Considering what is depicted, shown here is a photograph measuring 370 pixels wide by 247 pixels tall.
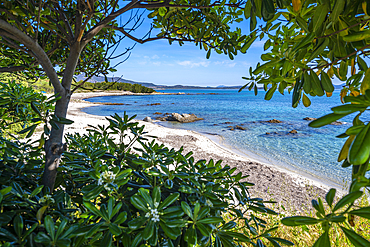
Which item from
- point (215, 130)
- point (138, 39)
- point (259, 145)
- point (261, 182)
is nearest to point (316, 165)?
point (259, 145)

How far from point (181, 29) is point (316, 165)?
7803mm

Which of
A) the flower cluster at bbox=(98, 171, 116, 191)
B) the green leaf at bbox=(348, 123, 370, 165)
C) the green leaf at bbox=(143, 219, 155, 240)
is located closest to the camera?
the green leaf at bbox=(348, 123, 370, 165)

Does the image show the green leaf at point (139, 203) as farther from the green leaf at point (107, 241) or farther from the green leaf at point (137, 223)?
the green leaf at point (107, 241)

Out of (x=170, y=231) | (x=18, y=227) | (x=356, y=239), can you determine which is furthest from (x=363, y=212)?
(x=18, y=227)

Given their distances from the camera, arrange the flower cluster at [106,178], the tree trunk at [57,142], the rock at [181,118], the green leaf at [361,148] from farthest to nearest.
→ the rock at [181,118] → the tree trunk at [57,142] → the flower cluster at [106,178] → the green leaf at [361,148]

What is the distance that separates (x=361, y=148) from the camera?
0.36m

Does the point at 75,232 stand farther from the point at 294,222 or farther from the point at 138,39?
the point at 138,39

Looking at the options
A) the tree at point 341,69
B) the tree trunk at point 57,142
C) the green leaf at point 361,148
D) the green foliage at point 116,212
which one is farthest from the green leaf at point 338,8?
the tree trunk at point 57,142

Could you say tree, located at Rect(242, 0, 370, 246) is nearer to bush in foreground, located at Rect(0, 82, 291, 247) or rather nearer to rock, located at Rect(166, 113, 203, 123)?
bush in foreground, located at Rect(0, 82, 291, 247)

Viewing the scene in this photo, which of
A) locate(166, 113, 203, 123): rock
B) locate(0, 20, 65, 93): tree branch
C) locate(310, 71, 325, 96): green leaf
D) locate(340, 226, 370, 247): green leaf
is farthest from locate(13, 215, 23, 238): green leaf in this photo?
locate(166, 113, 203, 123): rock

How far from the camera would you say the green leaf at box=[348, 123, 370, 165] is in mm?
353

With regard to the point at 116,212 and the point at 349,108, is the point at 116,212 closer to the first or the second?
the point at 116,212

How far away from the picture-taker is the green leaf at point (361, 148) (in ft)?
1.16

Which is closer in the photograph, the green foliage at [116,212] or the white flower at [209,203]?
the green foliage at [116,212]
